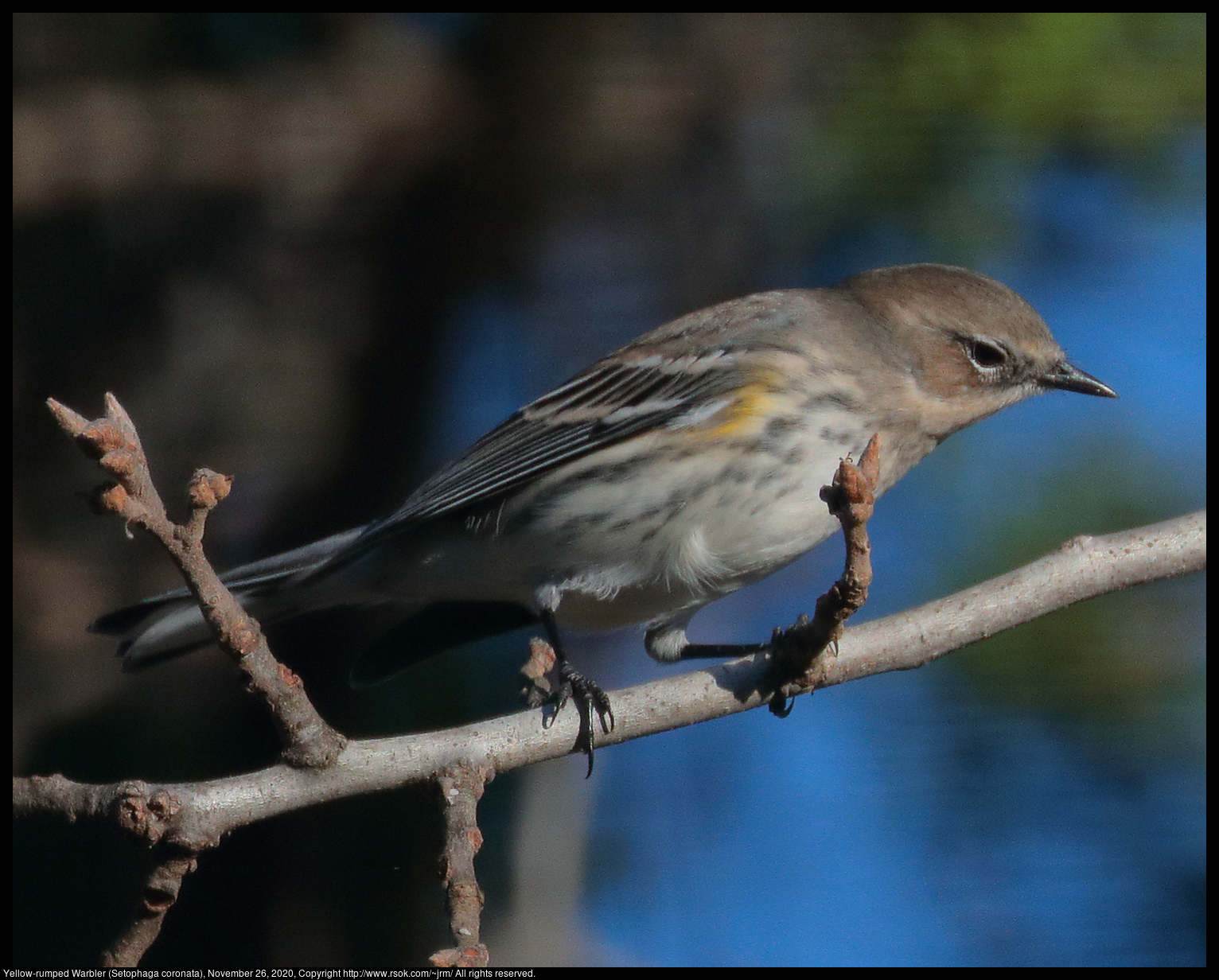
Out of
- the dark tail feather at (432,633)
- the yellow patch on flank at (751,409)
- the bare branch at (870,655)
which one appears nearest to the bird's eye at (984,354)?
the yellow patch on flank at (751,409)

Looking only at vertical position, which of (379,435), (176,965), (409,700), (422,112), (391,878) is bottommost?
(176,965)

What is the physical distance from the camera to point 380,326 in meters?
4.67

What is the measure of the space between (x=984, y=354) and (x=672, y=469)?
3.72 feet

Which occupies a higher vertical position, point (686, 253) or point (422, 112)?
point (422, 112)

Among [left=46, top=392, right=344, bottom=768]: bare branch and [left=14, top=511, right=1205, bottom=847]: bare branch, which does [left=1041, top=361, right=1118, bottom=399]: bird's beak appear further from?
[left=46, top=392, right=344, bottom=768]: bare branch

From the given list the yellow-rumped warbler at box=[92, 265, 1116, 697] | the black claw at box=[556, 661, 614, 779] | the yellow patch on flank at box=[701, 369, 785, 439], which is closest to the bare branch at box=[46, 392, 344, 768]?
the black claw at box=[556, 661, 614, 779]

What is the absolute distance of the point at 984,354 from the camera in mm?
3795

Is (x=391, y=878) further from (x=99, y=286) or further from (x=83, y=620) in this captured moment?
(x=99, y=286)

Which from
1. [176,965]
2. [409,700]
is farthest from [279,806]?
[176,965]

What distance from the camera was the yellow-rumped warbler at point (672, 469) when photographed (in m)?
3.33

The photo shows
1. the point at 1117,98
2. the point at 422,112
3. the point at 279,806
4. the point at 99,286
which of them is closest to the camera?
the point at 279,806

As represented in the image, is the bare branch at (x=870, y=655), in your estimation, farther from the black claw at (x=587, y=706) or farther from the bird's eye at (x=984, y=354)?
the bird's eye at (x=984, y=354)

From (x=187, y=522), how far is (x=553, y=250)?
104 inches

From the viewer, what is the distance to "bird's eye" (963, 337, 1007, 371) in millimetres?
3770
